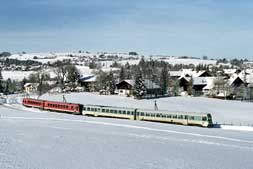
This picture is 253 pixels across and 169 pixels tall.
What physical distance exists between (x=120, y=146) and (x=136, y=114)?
25.0 meters

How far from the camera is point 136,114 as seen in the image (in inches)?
2488

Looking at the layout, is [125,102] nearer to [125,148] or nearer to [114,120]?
[114,120]

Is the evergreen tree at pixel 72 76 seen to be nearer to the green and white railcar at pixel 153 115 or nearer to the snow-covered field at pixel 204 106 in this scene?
the snow-covered field at pixel 204 106

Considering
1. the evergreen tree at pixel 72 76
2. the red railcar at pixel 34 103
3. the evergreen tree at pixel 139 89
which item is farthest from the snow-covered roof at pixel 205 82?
the red railcar at pixel 34 103

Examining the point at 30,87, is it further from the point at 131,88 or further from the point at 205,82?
the point at 205,82

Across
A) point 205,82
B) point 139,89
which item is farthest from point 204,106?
point 205,82

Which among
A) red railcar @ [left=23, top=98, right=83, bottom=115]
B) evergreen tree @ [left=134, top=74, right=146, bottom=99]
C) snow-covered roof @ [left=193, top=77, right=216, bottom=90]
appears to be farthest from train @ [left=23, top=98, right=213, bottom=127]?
snow-covered roof @ [left=193, top=77, right=216, bottom=90]

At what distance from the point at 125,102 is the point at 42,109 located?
66.5 feet

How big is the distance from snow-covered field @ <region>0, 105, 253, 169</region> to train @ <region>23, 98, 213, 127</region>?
1.76m

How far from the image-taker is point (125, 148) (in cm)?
3719

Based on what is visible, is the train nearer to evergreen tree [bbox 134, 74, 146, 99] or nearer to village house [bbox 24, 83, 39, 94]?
evergreen tree [bbox 134, 74, 146, 99]

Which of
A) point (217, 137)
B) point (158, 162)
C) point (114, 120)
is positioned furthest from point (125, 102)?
point (158, 162)

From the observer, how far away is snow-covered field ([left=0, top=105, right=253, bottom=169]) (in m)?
30.3

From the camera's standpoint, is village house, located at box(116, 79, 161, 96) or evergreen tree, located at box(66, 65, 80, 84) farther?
evergreen tree, located at box(66, 65, 80, 84)
